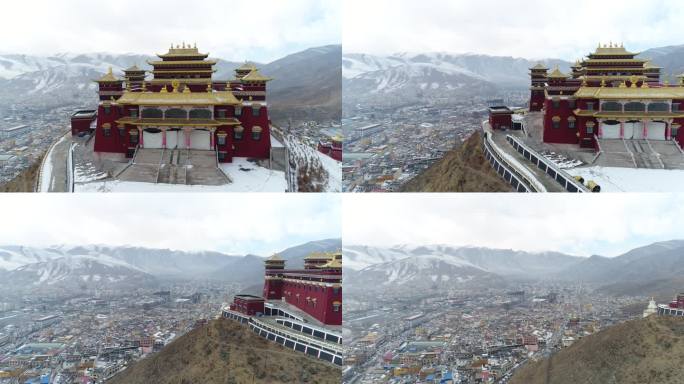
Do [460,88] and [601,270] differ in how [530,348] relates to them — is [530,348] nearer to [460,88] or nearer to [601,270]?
[601,270]

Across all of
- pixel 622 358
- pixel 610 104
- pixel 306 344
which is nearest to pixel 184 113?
pixel 306 344

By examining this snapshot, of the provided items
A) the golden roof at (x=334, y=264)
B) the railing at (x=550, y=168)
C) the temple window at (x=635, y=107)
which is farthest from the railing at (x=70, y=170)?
the temple window at (x=635, y=107)

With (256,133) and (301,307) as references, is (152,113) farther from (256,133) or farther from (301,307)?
(301,307)

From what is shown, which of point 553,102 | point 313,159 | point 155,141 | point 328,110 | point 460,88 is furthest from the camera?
point 328,110

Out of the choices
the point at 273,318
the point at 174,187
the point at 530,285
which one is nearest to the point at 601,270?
the point at 530,285

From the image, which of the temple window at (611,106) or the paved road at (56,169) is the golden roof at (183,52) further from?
the temple window at (611,106)

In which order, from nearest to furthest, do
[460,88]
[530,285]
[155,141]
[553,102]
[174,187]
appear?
1. [174,187]
2. [155,141]
3. [530,285]
4. [553,102]
5. [460,88]
